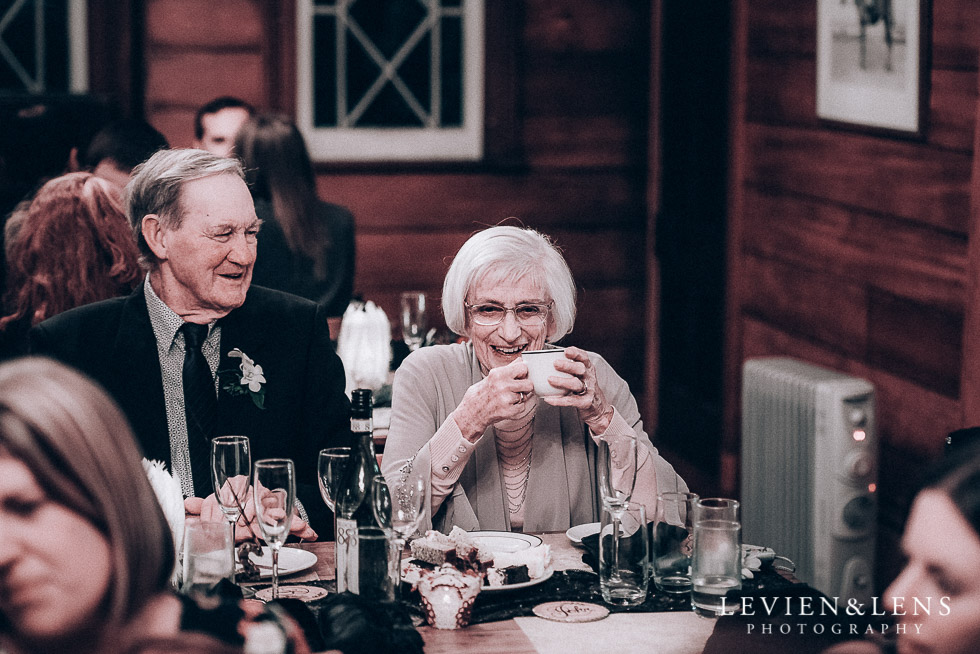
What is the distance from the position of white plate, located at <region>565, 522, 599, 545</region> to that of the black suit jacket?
50 centimetres

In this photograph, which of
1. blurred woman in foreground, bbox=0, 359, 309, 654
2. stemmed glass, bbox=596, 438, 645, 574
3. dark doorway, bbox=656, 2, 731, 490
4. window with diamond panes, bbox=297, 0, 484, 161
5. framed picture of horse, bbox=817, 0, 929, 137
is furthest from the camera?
window with diamond panes, bbox=297, 0, 484, 161

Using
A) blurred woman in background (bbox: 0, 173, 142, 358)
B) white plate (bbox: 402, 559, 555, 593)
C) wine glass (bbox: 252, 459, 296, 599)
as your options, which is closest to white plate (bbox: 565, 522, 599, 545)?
white plate (bbox: 402, 559, 555, 593)

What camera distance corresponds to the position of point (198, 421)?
8.25 ft

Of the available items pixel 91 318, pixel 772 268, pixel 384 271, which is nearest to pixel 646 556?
pixel 91 318

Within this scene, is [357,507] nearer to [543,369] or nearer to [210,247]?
[543,369]

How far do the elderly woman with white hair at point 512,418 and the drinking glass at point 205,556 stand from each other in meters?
A: 0.70

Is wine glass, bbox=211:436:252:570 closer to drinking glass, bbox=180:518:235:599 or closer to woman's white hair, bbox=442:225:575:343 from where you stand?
drinking glass, bbox=180:518:235:599

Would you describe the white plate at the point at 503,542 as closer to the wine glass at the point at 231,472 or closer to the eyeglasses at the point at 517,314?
the wine glass at the point at 231,472

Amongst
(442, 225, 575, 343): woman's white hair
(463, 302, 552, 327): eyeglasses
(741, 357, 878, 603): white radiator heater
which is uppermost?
(442, 225, 575, 343): woman's white hair

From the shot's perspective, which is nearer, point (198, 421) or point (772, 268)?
point (198, 421)

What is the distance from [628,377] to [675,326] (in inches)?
16.5

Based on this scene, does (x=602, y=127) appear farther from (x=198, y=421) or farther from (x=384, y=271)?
(x=198, y=421)

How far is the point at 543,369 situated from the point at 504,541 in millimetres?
342

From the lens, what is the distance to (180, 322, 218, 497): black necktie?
98.1 inches
